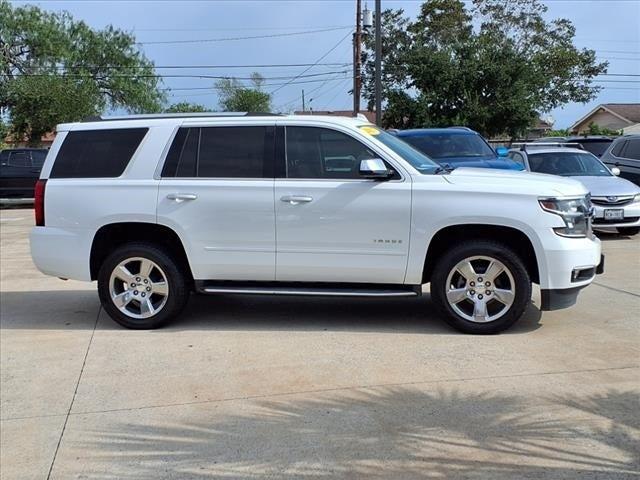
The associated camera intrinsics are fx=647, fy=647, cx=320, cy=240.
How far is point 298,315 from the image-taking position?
6508 mm

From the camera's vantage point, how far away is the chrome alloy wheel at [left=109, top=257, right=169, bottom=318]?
605 centimetres

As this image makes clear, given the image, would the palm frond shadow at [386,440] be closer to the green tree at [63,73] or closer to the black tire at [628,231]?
the black tire at [628,231]

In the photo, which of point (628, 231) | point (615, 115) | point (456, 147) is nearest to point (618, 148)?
point (628, 231)

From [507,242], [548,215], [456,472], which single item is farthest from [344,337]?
[456,472]

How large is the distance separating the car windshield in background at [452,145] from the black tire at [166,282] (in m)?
6.29

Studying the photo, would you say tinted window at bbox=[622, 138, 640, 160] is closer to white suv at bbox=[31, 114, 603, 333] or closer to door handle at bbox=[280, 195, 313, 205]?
white suv at bbox=[31, 114, 603, 333]

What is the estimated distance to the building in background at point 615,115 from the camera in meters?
49.2

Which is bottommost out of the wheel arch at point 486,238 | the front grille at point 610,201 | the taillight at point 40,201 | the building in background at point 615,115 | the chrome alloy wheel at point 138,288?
the chrome alloy wheel at point 138,288

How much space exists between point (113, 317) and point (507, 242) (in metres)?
3.71

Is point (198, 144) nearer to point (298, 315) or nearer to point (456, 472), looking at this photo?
point (298, 315)

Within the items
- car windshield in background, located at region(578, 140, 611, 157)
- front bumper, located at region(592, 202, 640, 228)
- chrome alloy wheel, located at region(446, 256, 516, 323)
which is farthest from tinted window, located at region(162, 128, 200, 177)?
car windshield in background, located at region(578, 140, 611, 157)

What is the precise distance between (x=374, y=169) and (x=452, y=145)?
6.44m

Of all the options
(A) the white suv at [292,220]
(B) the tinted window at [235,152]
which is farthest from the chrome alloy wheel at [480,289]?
(B) the tinted window at [235,152]

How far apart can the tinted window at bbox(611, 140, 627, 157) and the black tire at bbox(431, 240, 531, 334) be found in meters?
10.4
